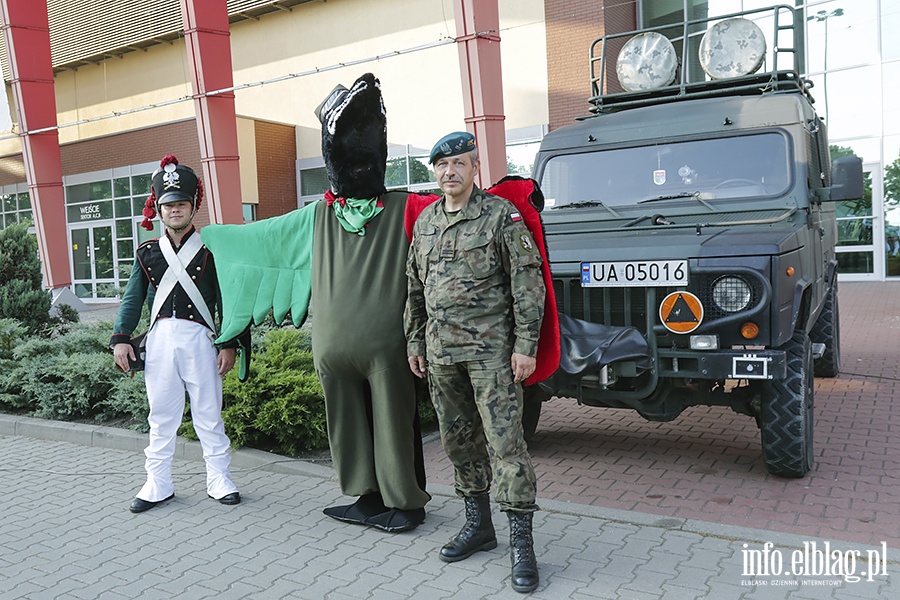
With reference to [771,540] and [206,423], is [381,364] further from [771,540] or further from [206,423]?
[771,540]

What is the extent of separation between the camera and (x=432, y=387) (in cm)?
372

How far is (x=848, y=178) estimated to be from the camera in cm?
504

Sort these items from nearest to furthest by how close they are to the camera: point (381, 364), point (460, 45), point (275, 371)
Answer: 1. point (381, 364)
2. point (275, 371)
3. point (460, 45)

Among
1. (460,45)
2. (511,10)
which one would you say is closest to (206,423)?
(460,45)

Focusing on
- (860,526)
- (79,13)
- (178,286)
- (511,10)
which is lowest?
(860,526)

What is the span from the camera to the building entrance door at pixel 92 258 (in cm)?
2439

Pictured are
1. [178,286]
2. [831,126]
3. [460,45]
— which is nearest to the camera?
[178,286]

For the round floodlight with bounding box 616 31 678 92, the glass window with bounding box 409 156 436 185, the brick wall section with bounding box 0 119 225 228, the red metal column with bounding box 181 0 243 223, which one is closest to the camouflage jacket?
the round floodlight with bounding box 616 31 678 92

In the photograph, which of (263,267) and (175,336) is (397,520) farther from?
(175,336)

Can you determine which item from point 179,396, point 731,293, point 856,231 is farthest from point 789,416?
point 856,231

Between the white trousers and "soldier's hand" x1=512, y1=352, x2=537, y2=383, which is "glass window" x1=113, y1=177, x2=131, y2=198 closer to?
the white trousers

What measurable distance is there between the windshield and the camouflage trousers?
7.77ft

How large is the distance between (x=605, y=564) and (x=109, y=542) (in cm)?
256

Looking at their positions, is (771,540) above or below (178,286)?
below
